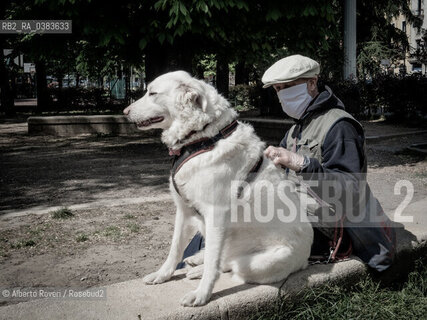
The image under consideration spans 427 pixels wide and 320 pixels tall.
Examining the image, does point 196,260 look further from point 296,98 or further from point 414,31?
point 414,31

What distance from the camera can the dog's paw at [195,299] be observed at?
2473 mm

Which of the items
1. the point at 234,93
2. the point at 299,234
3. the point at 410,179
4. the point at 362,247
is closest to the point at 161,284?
the point at 299,234

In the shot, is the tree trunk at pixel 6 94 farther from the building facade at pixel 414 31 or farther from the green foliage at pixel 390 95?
the building facade at pixel 414 31

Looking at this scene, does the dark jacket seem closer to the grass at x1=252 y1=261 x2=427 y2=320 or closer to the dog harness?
the grass at x1=252 y1=261 x2=427 y2=320

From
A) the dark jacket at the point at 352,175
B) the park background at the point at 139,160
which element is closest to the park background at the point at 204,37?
the park background at the point at 139,160

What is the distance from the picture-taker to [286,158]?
8.87 feet

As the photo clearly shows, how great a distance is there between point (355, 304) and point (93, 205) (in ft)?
14.9

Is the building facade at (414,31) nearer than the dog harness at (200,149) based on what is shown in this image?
No

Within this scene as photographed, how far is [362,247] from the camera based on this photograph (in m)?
3.20

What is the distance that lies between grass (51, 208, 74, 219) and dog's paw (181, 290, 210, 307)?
3943 millimetres

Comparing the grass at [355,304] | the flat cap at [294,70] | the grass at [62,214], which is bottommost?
the grass at [62,214]

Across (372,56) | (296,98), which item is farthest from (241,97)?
(296,98)

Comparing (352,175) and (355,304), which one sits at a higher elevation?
(352,175)

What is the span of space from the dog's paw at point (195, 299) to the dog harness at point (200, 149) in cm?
60
